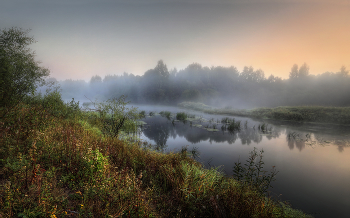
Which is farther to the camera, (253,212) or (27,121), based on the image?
(27,121)

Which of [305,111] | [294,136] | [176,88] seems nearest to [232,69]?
[176,88]

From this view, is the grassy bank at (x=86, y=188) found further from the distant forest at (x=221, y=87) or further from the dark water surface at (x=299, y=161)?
the distant forest at (x=221, y=87)

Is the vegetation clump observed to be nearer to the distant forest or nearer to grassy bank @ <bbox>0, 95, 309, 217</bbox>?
grassy bank @ <bbox>0, 95, 309, 217</bbox>

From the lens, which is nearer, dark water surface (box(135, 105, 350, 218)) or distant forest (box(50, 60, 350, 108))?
dark water surface (box(135, 105, 350, 218))

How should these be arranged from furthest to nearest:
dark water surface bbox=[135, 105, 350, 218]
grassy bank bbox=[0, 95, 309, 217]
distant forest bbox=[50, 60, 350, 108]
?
distant forest bbox=[50, 60, 350, 108] → dark water surface bbox=[135, 105, 350, 218] → grassy bank bbox=[0, 95, 309, 217]

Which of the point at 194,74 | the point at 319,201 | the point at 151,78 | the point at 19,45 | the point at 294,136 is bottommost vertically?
the point at 319,201

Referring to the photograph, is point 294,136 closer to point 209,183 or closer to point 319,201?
point 319,201

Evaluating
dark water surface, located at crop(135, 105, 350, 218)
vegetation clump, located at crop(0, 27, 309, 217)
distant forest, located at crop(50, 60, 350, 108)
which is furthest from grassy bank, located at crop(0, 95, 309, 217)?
distant forest, located at crop(50, 60, 350, 108)

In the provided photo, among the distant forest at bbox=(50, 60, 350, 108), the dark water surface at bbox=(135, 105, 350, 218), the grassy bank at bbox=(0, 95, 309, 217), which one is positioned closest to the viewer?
the grassy bank at bbox=(0, 95, 309, 217)

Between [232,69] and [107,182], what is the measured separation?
88.8m

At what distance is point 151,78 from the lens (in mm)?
73875

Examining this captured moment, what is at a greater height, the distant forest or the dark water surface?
the distant forest

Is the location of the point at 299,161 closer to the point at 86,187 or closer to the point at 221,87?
the point at 86,187

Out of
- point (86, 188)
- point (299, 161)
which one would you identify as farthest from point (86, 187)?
point (299, 161)
